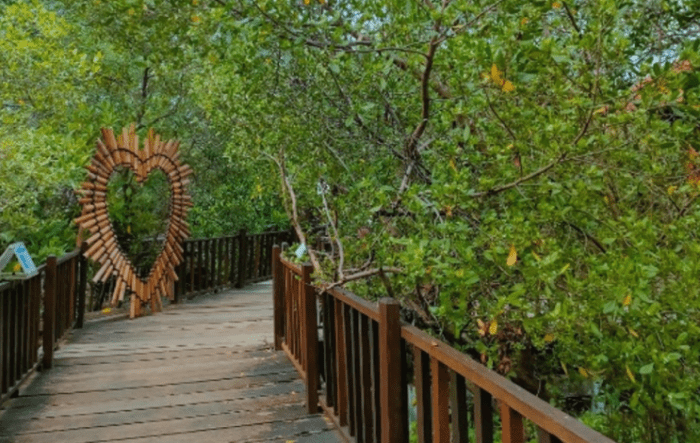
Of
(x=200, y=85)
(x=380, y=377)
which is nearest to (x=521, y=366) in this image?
(x=380, y=377)

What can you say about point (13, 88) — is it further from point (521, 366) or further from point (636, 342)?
point (636, 342)

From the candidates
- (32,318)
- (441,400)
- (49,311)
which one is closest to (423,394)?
(441,400)

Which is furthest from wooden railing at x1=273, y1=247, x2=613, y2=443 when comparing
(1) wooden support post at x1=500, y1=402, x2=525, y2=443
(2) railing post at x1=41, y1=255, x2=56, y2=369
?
(2) railing post at x1=41, y1=255, x2=56, y2=369

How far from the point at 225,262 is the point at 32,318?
18.1ft

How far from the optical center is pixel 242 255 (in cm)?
1082

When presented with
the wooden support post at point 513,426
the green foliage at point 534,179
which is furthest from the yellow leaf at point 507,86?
the wooden support post at point 513,426

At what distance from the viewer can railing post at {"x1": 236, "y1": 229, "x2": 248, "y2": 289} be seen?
1076 centimetres

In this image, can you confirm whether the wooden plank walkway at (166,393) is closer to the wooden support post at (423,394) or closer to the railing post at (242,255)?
the wooden support post at (423,394)

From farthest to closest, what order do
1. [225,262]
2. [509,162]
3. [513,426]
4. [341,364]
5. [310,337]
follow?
[225,262], [310,337], [341,364], [509,162], [513,426]

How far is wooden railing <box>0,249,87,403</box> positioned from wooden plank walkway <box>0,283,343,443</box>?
6.7 inches

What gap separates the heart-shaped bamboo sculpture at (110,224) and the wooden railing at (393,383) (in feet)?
12.0

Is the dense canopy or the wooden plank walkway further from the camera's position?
the wooden plank walkway

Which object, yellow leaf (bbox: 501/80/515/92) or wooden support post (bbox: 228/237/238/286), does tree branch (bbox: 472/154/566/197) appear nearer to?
yellow leaf (bbox: 501/80/515/92)

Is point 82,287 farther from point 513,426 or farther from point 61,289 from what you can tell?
point 513,426
